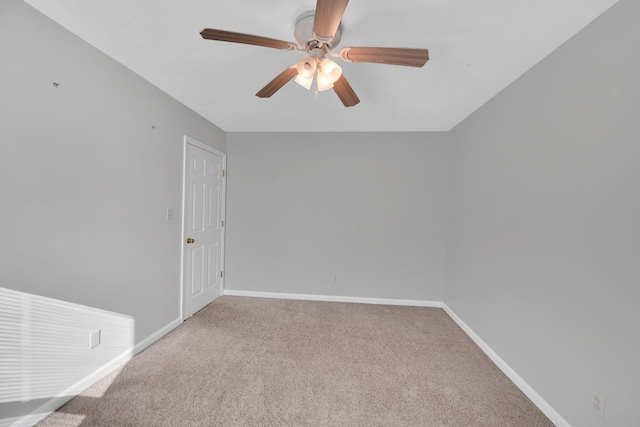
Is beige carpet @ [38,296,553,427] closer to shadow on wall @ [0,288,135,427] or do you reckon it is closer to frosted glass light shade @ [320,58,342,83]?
shadow on wall @ [0,288,135,427]

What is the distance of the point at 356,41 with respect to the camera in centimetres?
162

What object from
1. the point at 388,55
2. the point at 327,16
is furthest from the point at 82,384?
the point at 388,55

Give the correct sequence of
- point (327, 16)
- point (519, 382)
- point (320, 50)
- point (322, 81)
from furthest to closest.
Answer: point (519, 382)
point (322, 81)
point (320, 50)
point (327, 16)

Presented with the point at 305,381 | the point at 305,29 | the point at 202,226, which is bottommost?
the point at 305,381

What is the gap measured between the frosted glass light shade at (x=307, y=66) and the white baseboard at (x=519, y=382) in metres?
2.56

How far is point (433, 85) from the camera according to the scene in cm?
218

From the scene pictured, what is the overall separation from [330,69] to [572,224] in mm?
1697

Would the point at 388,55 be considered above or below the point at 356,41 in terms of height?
below

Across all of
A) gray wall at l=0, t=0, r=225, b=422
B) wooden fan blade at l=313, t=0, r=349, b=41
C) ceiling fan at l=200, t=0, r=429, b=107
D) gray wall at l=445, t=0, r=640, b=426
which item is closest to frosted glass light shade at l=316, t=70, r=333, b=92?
ceiling fan at l=200, t=0, r=429, b=107

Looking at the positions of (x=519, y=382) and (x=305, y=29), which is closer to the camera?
(x=305, y=29)

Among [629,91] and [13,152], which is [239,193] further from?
[629,91]

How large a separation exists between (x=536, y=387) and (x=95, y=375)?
3128mm

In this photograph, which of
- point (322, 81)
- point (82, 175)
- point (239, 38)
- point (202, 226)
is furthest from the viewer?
point (202, 226)

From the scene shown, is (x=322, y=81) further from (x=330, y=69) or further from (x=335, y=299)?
(x=335, y=299)
